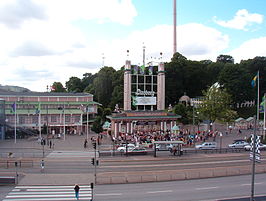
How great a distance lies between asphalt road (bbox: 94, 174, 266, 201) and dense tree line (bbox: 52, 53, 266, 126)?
5524cm

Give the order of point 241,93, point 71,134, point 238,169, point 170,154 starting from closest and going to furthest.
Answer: point 238,169
point 170,154
point 71,134
point 241,93

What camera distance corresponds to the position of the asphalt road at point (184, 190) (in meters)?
22.5

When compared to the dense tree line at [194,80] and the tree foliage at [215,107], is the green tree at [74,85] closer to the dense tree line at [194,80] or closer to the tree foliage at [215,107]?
the dense tree line at [194,80]

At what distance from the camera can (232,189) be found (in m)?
24.7

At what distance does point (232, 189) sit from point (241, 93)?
219 feet

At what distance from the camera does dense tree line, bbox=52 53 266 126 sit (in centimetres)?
8638

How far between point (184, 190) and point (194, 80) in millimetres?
76134

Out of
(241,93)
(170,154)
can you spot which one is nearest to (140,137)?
(170,154)

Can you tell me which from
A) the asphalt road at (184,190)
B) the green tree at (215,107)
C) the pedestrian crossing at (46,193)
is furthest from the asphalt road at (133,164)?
the green tree at (215,107)

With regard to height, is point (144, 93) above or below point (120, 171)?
above

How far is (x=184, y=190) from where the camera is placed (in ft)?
80.3

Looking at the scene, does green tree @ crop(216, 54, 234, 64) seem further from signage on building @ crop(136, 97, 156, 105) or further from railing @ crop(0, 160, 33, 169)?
railing @ crop(0, 160, 33, 169)

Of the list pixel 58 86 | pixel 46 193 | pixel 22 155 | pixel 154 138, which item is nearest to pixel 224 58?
pixel 58 86

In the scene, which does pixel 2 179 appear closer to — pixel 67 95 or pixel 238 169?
pixel 238 169
